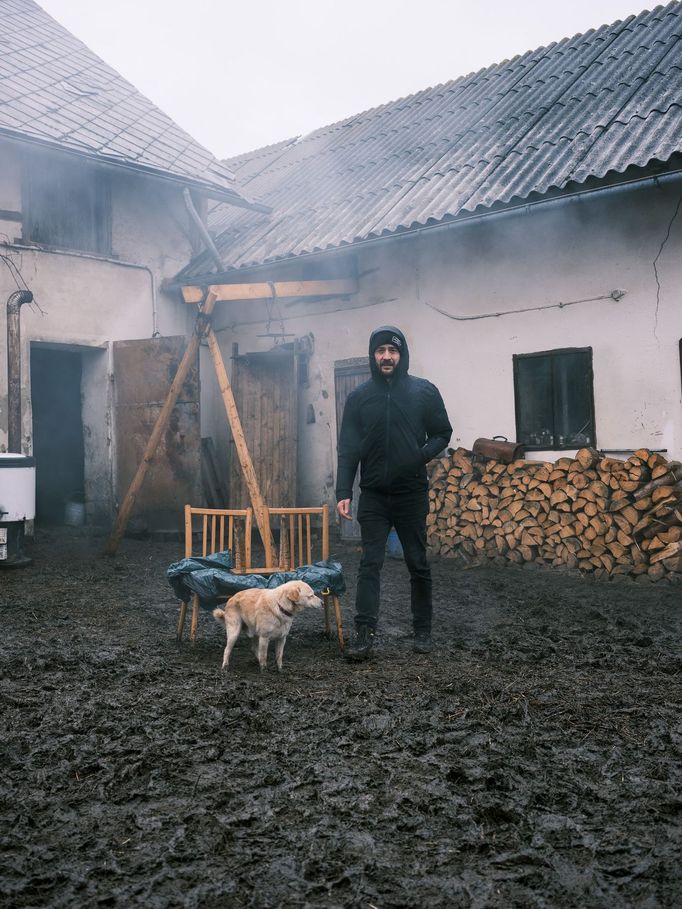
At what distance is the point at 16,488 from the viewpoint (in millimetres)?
7332

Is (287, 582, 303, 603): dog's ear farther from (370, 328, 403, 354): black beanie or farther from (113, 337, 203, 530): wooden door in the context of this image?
(113, 337, 203, 530): wooden door

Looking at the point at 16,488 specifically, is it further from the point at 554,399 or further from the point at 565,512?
the point at 554,399

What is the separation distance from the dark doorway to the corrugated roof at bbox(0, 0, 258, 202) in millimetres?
2758

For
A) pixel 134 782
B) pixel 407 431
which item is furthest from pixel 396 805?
pixel 407 431

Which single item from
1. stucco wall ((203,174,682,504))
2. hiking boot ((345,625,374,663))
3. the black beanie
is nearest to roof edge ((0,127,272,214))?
stucco wall ((203,174,682,504))

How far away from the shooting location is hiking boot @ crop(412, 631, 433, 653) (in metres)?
4.68

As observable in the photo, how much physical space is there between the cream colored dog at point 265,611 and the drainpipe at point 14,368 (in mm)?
5573

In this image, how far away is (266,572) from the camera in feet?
16.8

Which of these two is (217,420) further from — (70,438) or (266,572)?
(266,572)

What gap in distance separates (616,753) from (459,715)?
701 millimetres

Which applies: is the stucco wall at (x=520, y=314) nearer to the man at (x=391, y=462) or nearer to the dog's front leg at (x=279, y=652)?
the man at (x=391, y=462)

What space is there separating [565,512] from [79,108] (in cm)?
778

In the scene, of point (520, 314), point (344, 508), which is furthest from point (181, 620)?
point (520, 314)

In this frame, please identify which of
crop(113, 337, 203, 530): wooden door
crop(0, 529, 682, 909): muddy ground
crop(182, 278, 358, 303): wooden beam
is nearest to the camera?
crop(0, 529, 682, 909): muddy ground
